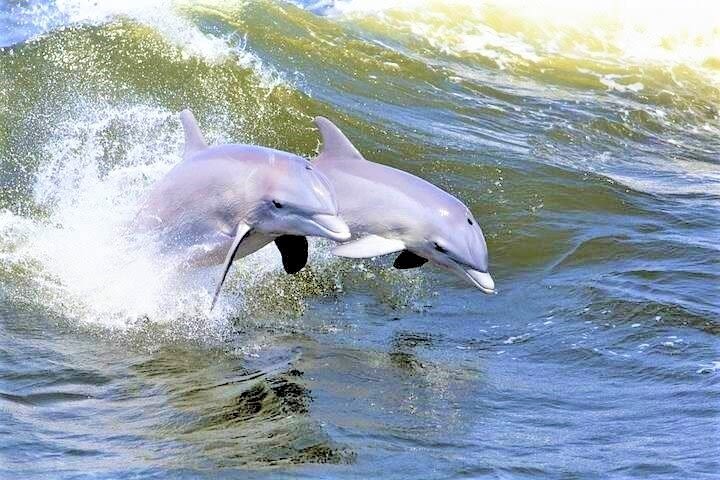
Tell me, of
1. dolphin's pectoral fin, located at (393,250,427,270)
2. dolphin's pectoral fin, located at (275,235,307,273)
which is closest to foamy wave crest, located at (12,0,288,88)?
dolphin's pectoral fin, located at (393,250,427,270)

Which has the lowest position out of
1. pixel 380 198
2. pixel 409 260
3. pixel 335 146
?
pixel 409 260

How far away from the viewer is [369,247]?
998 centimetres

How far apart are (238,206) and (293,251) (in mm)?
571

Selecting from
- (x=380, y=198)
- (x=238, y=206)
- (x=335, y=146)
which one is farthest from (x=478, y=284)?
(x=238, y=206)

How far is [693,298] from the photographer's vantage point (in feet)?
35.5

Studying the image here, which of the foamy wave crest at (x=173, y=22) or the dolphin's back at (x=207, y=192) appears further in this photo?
the foamy wave crest at (x=173, y=22)

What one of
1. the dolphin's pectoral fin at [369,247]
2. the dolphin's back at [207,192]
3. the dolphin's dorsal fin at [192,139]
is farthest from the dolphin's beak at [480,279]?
the dolphin's dorsal fin at [192,139]

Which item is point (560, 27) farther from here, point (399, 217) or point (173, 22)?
point (399, 217)

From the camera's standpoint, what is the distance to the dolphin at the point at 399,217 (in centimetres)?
993

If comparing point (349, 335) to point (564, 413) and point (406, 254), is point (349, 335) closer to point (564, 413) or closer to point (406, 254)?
point (406, 254)

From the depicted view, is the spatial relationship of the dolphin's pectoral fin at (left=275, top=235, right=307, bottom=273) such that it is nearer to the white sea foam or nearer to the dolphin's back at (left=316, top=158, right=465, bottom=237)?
the dolphin's back at (left=316, top=158, right=465, bottom=237)

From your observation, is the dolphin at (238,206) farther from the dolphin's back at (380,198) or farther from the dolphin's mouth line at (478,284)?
the dolphin's mouth line at (478,284)

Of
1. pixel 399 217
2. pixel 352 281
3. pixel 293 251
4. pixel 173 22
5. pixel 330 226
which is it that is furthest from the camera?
pixel 173 22

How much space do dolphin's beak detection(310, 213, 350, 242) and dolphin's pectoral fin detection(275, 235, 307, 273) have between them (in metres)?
0.53
